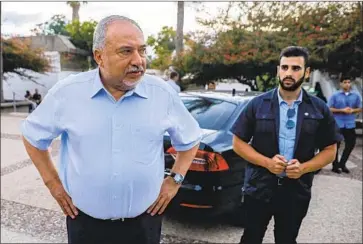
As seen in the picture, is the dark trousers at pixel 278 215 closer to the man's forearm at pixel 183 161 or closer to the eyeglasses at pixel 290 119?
the eyeglasses at pixel 290 119

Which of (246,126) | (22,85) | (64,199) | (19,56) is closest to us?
(64,199)

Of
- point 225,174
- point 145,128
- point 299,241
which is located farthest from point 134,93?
point 299,241

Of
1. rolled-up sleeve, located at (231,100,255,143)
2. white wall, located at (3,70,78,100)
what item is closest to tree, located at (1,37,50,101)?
white wall, located at (3,70,78,100)

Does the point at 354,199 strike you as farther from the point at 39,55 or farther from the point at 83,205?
the point at 39,55

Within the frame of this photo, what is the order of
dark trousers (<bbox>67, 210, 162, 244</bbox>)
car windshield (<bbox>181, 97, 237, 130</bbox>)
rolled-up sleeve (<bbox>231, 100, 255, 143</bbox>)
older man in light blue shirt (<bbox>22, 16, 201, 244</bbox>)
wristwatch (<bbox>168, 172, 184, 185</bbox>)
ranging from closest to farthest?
older man in light blue shirt (<bbox>22, 16, 201, 244</bbox>) → dark trousers (<bbox>67, 210, 162, 244</bbox>) → wristwatch (<bbox>168, 172, 184, 185</bbox>) → rolled-up sleeve (<bbox>231, 100, 255, 143</bbox>) → car windshield (<bbox>181, 97, 237, 130</bbox>)

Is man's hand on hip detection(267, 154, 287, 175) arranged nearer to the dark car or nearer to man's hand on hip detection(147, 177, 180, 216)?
man's hand on hip detection(147, 177, 180, 216)

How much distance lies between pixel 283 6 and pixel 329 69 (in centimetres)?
238

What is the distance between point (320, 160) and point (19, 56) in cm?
1594

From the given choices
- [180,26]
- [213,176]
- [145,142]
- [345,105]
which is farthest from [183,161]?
[180,26]

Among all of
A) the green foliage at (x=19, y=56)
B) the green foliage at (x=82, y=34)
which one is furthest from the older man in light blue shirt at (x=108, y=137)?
the green foliage at (x=82, y=34)

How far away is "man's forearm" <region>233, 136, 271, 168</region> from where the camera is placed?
7.86ft

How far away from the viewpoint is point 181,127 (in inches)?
76.2

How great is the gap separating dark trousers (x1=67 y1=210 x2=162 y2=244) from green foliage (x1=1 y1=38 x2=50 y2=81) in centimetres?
1554

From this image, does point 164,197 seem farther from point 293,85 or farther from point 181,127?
point 293,85
